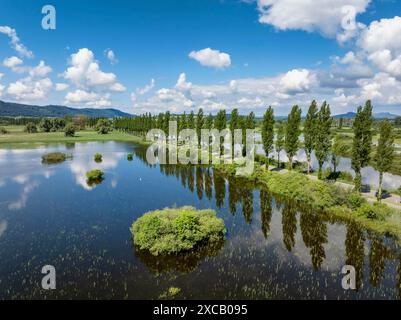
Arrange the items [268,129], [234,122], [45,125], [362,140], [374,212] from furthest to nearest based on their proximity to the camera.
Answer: [45,125], [234,122], [268,129], [362,140], [374,212]

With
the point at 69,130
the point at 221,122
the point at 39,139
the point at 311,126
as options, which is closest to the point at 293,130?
the point at 311,126

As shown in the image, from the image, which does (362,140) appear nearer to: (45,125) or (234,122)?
(234,122)

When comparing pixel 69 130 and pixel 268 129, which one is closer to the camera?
pixel 268 129

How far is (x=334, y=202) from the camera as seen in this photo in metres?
31.1

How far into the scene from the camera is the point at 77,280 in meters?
17.4

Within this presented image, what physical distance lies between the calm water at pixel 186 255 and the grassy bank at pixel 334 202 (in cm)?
171

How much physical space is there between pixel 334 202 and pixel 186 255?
63.2ft

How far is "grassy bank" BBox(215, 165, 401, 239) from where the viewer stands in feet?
85.0

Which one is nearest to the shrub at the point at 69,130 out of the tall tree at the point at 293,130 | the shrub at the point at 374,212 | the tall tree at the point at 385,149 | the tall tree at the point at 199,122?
the tall tree at the point at 199,122
